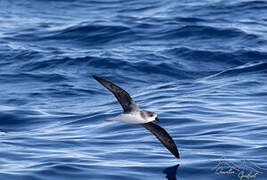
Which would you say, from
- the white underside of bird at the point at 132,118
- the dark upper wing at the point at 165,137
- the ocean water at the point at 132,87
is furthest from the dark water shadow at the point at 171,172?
the white underside of bird at the point at 132,118

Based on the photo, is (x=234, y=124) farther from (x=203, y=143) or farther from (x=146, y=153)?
(x=146, y=153)

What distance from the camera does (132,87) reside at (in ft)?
53.8

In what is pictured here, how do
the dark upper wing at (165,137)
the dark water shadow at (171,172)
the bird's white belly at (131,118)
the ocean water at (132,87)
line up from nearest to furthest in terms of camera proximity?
the bird's white belly at (131,118), the dark water shadow at (171,172), the dark upper wing at (165,137), the ocean water at (132,87)

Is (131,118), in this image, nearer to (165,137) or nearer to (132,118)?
(132,118)

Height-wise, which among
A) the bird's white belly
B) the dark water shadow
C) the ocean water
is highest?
the ocean water

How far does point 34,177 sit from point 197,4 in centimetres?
1916

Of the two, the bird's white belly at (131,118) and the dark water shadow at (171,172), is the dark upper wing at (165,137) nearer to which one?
the dark water shadow at (171,172)

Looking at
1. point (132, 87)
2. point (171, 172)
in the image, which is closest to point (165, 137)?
point (171, 172)

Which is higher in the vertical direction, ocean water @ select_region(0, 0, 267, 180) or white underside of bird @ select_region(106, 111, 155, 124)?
ocean water @ select_region(0, 0, 267, 180)

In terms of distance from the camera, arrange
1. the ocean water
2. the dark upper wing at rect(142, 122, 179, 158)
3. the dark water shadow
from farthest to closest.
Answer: the ocean water → the dark upper wing at rect(142, 122, 179, 158) → the dark water shadow

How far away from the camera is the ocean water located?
9133 millimetres

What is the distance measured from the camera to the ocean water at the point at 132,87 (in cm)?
913

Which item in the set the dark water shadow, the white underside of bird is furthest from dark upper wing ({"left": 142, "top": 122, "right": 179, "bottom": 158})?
the white underside of bird

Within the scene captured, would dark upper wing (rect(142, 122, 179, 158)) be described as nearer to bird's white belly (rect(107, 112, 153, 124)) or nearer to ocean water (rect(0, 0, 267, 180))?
ocean water (rect(0, 0, 267, 180))
